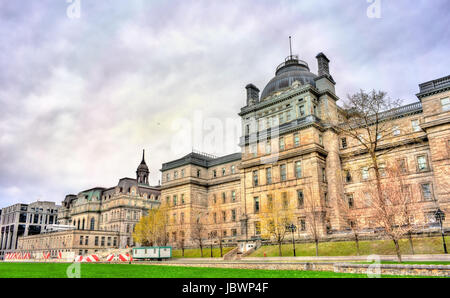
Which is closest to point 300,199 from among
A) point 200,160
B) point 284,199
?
point 284,199

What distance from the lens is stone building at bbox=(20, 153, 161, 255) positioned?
8738cm

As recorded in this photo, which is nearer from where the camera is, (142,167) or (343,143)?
(343,143)

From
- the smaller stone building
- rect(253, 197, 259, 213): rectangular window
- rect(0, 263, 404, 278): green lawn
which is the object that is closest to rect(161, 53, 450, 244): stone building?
rect(253, 197, 259, 213): rectangular window

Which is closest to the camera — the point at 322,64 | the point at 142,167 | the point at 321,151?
the point at 321,151

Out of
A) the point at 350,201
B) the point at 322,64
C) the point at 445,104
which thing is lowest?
the point at 350,201

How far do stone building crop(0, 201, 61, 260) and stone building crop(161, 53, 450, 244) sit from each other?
92.2 meters

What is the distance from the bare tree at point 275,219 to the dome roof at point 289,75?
21.4 meters

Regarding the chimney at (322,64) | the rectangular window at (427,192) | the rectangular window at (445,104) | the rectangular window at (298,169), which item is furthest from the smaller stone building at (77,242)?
the rectangular window at (445,104)

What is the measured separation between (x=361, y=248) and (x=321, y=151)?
58.9ft

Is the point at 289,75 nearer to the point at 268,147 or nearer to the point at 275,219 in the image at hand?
the point at 268,147

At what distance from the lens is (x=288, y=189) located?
51.7m

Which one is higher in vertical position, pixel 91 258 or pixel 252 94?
pixel 252 94

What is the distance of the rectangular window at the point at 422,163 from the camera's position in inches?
1781

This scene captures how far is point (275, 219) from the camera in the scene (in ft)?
150
